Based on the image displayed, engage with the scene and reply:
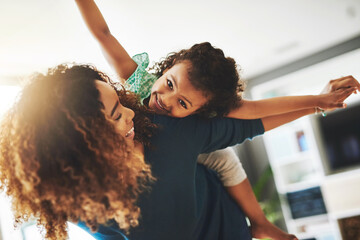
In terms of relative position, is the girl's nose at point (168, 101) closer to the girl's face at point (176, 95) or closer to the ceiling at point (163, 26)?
the girl's face at point (176, 95)

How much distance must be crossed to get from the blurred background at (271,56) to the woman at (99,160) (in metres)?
1.09

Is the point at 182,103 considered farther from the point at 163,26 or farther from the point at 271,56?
the point at 271,56

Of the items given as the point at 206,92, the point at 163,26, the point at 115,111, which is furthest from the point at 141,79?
the point at 163,26

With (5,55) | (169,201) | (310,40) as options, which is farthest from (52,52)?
(310,40)

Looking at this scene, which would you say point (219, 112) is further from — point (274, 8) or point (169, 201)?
point (274, 8)

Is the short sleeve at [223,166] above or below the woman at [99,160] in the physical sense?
below

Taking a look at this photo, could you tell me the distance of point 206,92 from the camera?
112 cm

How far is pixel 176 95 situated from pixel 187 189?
389 mm

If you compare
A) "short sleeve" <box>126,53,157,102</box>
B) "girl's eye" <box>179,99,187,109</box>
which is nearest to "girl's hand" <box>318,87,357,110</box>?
"girl's eye" <box>179,99,187,109</box>

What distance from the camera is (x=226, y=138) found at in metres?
0.94

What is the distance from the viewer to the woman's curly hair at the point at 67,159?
2.26ft

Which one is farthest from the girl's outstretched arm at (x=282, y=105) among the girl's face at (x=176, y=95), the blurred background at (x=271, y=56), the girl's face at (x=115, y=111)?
the blurred background at (x=271, y=56)

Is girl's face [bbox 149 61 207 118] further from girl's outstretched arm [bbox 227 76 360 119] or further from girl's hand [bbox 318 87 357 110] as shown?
girl's hand [bbox 318 87 357 110]

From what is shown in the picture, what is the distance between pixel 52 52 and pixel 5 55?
37 centimetres
